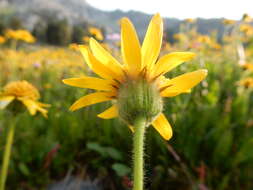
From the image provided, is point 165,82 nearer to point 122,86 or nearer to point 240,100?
point 122,86

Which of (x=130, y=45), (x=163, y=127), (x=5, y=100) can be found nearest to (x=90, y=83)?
(x=130, y=45)

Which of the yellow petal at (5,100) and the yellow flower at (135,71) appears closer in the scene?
the yellow flower at (135,71)

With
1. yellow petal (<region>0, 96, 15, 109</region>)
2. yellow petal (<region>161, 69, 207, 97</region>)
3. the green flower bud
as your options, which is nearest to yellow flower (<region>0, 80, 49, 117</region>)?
yellow petal (<region>0, 96, 15, 109</region>)

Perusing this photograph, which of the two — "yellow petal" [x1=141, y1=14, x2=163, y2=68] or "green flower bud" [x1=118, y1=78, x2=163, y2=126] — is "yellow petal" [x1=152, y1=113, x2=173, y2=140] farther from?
"yellow petal" [x1=141, y1=14, x2=163, y2=68]

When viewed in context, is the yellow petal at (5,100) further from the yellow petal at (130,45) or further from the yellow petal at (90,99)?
the yellow petal at (130,45)

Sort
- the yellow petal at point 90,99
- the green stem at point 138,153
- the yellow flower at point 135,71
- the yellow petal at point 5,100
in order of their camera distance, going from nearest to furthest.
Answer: the green stem at point 138,153 < the yellow flower at point 135,71 < the yellow petal at point 90,99 < the yellow petal at point 5,100

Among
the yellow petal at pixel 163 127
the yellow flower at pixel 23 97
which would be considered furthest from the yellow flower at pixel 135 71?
the yellow flower at pixel 23 97

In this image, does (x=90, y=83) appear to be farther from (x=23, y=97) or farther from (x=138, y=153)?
(x=23, y=97)
